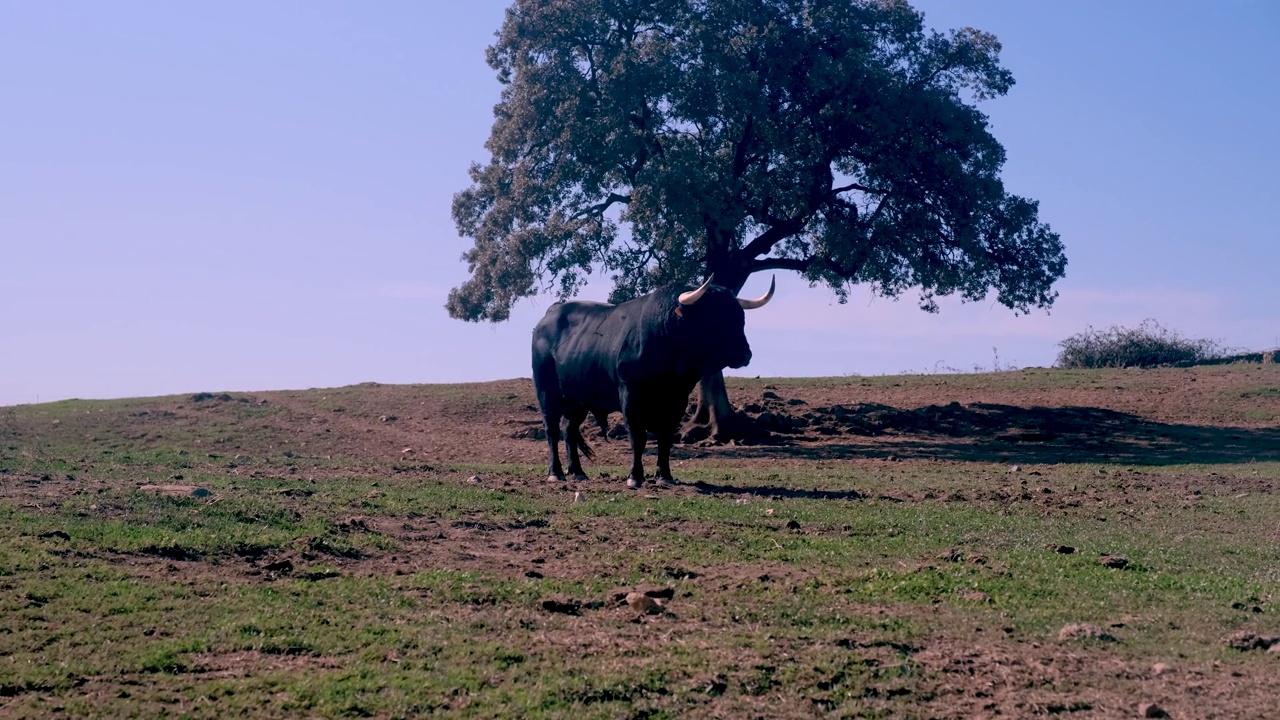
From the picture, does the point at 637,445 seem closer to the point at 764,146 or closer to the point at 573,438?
the point at 573,438

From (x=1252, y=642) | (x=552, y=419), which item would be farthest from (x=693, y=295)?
(x=1252, y=642)

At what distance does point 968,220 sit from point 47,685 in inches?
852

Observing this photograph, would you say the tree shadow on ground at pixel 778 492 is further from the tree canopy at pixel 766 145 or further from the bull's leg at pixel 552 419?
the tree canopy at pixel 766 145

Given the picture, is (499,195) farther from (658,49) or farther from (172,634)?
(172,634)

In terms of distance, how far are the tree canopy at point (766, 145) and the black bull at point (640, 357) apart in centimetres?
680

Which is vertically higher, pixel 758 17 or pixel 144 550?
pixel 758 17

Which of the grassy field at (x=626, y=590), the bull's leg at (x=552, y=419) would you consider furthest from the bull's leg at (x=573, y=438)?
the grassy field at (x=626, y=590)

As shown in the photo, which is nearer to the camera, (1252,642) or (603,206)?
(1252,642)

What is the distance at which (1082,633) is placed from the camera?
24.7 feet

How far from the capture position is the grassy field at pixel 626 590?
6387 millimetres

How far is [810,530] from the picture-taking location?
39.1 ft

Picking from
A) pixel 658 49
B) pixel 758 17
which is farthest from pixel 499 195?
pixel 758 17

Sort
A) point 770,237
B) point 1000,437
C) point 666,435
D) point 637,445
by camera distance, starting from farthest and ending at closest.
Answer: point 770,237 < point 1000,437 < point 666,435 < point 637,445

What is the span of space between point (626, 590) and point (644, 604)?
56 centimetres
